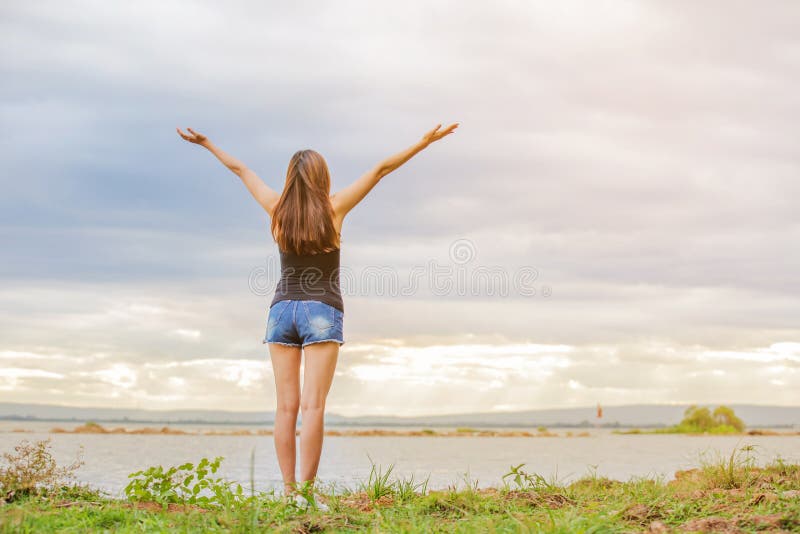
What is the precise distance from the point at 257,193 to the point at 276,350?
157 centimetres

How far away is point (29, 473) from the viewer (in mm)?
6383

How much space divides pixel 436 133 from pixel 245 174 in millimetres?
1891

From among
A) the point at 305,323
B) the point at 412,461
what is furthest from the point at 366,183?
the point at 412,461

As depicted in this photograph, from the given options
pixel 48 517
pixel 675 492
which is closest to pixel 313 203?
pixel 48 517

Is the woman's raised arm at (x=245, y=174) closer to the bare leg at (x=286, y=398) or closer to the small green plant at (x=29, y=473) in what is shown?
the bare leg at (x=286, y=398)

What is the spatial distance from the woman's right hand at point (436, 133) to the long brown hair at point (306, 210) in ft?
3.09

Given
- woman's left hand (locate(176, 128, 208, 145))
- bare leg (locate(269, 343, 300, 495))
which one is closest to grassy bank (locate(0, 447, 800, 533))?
bare leg (locate(269, 343, 300, 495))

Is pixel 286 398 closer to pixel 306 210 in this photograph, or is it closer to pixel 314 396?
pixel 314 396

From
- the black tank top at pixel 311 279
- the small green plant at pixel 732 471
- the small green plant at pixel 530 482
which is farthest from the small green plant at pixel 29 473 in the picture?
the small green plant at pixel 732 471

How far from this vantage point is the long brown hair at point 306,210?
636cm

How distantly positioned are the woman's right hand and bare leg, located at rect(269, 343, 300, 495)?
2.18m

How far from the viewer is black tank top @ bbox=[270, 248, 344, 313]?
248 inches

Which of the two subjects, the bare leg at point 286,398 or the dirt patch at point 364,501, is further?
the bare leg at point 286,398

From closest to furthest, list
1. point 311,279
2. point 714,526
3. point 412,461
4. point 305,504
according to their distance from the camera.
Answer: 1. point 714,526
2. point 305,504
3. point 311,279
4. point 412,461
